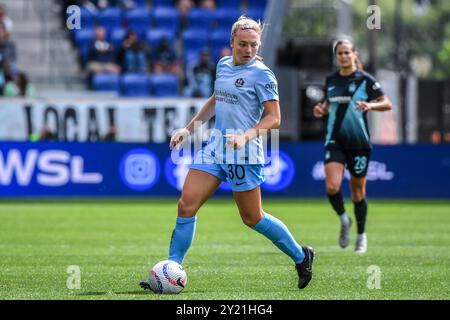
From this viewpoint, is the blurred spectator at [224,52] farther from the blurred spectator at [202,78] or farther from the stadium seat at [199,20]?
the stadium seat at [199,20]

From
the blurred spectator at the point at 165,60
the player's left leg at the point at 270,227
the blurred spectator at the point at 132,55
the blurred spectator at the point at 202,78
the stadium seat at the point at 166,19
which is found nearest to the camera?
the player's left leg at the point at 270,227

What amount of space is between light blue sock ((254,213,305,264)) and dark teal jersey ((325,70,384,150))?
4.45 m

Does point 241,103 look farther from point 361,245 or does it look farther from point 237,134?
point 361,245

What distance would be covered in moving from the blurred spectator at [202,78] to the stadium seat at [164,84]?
487 mm

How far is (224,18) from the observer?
104 ft

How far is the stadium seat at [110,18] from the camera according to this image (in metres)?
31.0

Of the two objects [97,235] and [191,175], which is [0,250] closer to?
[97,235]

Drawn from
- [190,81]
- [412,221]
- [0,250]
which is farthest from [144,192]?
[0,250]

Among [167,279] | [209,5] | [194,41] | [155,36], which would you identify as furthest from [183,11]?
[167,279]

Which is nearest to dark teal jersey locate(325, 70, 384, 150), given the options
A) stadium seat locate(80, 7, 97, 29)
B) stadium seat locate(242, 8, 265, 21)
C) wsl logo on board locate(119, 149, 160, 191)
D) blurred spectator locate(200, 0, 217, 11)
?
wsl logo on board locate(119, 149, 160, 191)

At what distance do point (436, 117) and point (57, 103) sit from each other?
44.5 ft

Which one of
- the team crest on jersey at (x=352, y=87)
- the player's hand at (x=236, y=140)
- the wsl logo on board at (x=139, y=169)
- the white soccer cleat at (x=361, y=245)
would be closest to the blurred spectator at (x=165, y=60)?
the wsl logo on board at (x=139, y=169)

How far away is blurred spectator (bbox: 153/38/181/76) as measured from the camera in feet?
94.6

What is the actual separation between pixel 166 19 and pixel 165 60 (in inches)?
97.9
